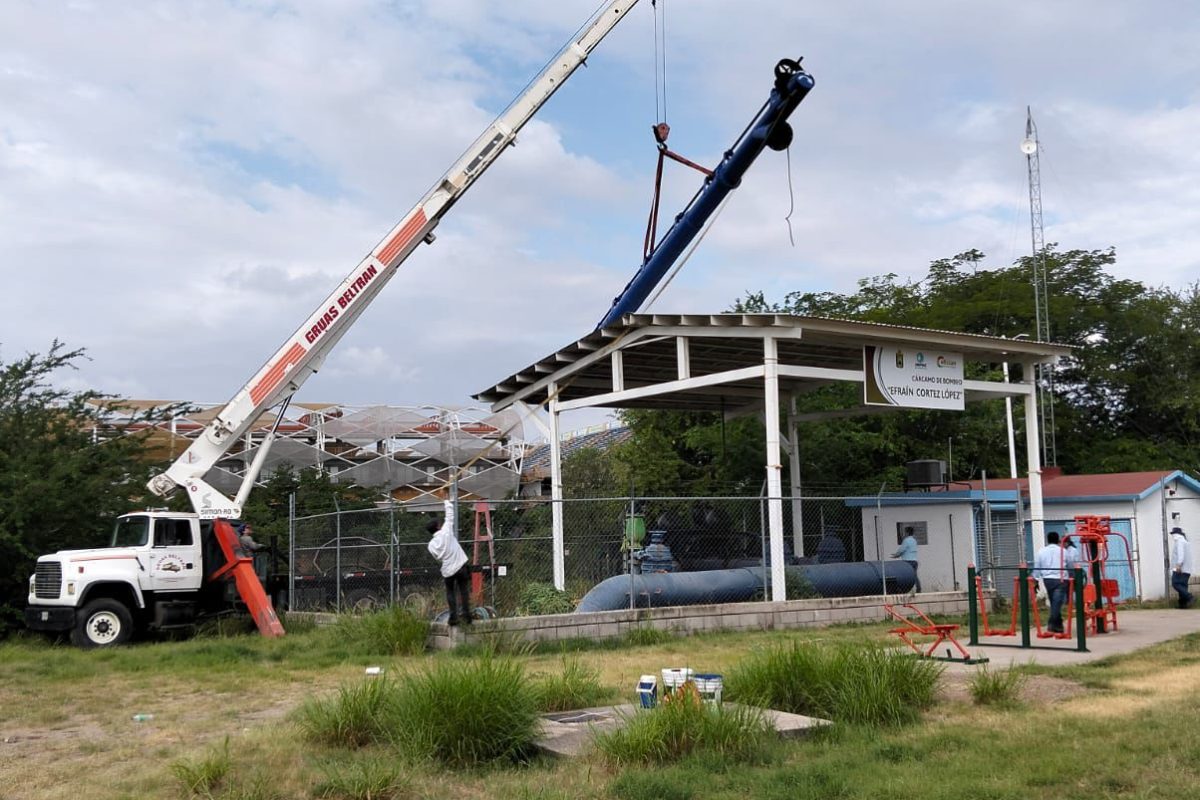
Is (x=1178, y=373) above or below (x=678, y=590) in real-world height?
above

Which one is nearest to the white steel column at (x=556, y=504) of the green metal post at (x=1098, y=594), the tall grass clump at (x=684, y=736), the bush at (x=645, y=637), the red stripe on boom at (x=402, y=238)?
the bush at (x=645, y=637)

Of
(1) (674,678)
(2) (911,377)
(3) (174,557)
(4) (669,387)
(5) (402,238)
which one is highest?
(5) (402,238)

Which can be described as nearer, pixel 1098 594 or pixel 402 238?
pixel 1098 594

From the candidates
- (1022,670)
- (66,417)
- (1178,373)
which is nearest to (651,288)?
(66,417)

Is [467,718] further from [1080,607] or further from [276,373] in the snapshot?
[276,373]

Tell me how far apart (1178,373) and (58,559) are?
35.3 metres

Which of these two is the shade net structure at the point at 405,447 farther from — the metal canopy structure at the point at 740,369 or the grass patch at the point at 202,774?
the grass patch at the point at 202,774

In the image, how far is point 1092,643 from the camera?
15500 millimetres

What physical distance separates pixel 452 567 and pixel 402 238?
710 centimetres

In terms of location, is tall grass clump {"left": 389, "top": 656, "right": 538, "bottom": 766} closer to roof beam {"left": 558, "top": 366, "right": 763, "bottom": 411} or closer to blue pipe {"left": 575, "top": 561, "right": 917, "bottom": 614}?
blue pipe {"left": 575, "top": 561, "right": 917, "bottom": 614}

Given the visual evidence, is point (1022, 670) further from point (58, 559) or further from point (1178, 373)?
point (1178, 373)

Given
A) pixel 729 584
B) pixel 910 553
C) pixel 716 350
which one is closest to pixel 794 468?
pixel 910 553

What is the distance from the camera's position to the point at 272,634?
59.7 feet

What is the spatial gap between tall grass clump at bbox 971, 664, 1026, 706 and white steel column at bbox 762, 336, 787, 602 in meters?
7.38
